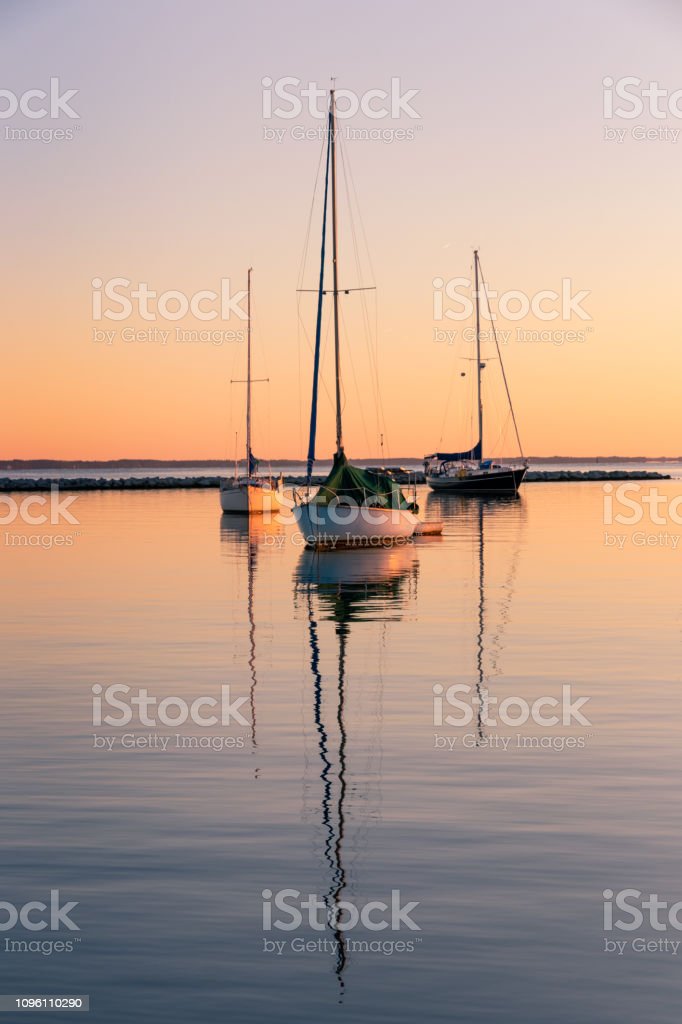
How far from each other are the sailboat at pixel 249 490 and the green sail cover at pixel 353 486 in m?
30.6

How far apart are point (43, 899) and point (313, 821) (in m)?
3.16

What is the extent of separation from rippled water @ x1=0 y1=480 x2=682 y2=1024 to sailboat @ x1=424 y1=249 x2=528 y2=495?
2983 inches

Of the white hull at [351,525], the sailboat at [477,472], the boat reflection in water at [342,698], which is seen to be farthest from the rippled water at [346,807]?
the sailboat at [477,472]

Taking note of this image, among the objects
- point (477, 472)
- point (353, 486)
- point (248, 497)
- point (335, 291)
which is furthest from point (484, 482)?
point (353, 486)

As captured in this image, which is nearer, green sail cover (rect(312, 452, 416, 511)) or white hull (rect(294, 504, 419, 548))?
green sail cover (rect(312, 452, 416, 511))

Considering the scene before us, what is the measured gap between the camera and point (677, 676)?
2078cm

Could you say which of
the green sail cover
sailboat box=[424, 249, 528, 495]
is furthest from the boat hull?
the green sail cover

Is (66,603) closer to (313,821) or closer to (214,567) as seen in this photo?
(214,567)

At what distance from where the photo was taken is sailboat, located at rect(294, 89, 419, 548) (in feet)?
149

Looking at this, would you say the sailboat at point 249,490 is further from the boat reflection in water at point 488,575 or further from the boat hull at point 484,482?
the boat hull at point 484,482

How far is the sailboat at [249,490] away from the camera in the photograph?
77062 mm

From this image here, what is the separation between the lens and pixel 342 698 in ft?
61.6

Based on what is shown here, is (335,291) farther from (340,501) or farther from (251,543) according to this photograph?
(251,543)

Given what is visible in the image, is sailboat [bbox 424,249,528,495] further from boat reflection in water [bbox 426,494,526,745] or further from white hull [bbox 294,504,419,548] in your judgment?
white hull [bbox 294,504,419,548]
